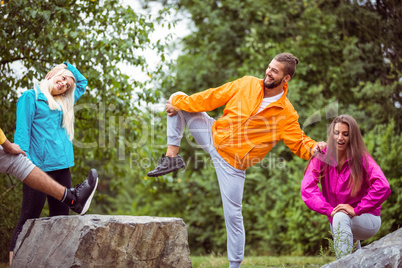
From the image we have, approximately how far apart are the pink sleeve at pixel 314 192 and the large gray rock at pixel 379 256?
652 mm

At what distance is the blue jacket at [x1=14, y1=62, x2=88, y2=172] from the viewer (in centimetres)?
349

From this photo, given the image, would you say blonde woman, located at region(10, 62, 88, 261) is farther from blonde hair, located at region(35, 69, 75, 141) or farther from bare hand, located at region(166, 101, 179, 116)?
bare hand, located at region(166, 101, 179, 116)

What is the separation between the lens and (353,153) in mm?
3561

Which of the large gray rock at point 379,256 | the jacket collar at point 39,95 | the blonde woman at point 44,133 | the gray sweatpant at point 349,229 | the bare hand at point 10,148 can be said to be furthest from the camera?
the jacket collar at point 39,95

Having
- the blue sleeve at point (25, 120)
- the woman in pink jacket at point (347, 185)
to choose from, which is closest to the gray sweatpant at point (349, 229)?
the woman in pink jacket at point (347, 185)

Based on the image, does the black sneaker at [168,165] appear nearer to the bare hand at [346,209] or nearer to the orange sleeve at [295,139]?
the orange sleeve at [295,139]

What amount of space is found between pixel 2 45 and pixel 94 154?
206 cm

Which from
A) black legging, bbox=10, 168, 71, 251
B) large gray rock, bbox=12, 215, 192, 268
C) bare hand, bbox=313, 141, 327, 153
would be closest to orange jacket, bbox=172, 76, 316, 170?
bare hand, bbox=313, 141, 327, 153

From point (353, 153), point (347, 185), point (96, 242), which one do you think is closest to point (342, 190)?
point (347, 185)

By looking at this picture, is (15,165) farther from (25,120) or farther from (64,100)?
(64,100)

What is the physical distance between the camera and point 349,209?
345 centimetres

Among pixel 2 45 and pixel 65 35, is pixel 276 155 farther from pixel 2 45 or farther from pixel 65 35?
pixel 2 45

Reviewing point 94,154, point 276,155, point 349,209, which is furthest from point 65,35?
point 276,155

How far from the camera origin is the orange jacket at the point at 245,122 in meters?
3.72
